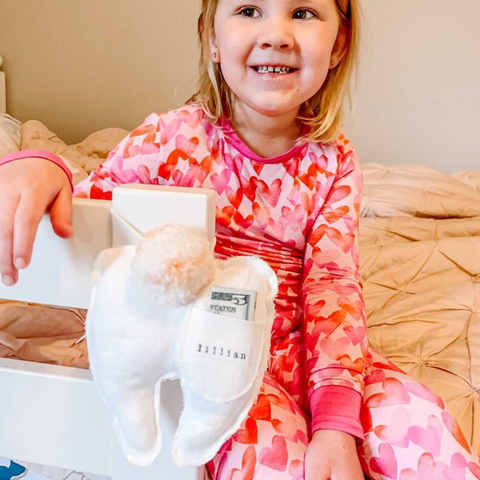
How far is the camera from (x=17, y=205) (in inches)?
14.6

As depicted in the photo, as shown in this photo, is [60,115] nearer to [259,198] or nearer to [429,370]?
[259,198]

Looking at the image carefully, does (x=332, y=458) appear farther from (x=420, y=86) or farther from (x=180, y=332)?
(x=420, y=86)

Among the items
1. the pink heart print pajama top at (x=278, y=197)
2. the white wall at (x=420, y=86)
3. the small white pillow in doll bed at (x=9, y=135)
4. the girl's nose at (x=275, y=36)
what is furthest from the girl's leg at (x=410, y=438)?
the white wall at (x=420, y=86)

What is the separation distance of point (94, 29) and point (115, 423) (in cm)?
204

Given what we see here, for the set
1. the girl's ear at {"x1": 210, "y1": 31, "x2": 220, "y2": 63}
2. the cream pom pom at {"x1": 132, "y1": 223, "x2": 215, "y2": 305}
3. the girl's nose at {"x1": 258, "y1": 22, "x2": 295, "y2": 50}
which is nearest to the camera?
the cream pom pom at {"x1": 132, "y1": 223, "x2": 215, "y2": 305}

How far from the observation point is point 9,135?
1.50 meters

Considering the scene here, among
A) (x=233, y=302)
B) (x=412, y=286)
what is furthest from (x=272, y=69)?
(x=412, y=286)

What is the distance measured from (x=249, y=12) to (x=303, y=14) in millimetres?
77

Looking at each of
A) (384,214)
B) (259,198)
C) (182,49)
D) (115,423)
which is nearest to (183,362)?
(115,423)

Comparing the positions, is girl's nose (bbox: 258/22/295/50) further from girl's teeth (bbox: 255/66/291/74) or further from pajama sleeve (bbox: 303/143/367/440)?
pajama sleeve (bbox: 303/143/367/440)

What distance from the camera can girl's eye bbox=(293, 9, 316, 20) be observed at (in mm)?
696

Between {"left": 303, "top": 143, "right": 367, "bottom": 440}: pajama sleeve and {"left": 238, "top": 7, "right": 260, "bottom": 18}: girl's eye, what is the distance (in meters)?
0.26

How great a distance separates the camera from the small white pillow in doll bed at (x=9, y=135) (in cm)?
141

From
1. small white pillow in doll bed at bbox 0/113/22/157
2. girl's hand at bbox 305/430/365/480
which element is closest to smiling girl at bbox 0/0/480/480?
girl's hand at bbox 305/430/365/480
